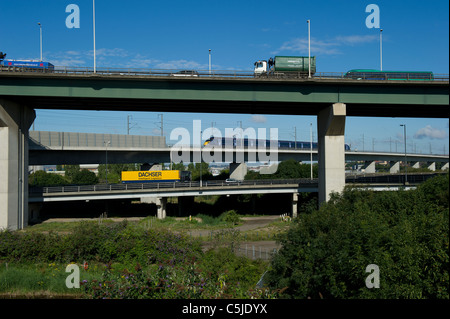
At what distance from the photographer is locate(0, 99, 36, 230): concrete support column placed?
109 ft

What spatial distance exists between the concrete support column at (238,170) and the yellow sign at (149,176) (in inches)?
650

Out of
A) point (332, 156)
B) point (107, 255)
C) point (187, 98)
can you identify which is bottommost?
point (107, 255)

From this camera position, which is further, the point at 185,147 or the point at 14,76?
the point at 185,147

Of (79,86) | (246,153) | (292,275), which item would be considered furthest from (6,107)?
(246,153)

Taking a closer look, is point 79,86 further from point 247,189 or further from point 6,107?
point 247,189

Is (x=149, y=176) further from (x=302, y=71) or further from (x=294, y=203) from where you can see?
(x=302, y=71)

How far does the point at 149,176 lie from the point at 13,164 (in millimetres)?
20451

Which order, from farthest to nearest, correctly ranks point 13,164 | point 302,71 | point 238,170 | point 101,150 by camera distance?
1. point 238,170
2. point 101,150
3. point 302,71
4. point 13,164

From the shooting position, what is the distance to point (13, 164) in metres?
34.4

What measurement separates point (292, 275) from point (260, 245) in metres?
16.2

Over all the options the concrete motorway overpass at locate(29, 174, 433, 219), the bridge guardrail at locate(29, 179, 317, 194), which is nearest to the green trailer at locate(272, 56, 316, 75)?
the concrete motorway overpass at locate(29, 174, 433, 219)

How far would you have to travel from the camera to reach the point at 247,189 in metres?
49.5

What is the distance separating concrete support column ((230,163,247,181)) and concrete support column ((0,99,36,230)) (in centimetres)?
3798

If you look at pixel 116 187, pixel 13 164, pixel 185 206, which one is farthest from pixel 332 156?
pixel 13 164
